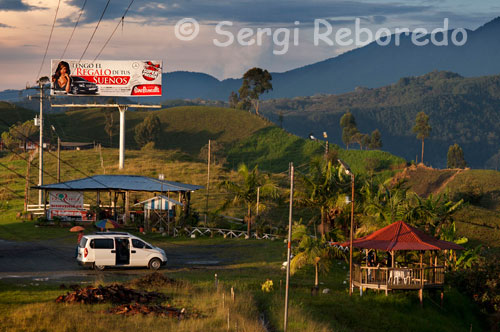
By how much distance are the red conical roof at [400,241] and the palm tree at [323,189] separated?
14247mm

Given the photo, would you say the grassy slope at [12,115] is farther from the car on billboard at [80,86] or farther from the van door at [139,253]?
the van door at [139,253]

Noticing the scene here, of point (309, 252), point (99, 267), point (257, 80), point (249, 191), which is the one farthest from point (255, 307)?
point (257, 80)

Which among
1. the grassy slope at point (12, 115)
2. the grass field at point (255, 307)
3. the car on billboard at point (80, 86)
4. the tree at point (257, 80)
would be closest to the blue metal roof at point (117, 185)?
the grass field at point (255, 307)

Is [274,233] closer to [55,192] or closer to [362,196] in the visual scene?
[362,196]

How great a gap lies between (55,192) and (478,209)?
53351 mm

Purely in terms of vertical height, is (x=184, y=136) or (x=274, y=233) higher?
(x=184, y=136)

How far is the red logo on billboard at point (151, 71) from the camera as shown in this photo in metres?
83.4

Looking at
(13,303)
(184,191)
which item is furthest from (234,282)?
(184,191)

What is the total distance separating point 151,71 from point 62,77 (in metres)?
11.0

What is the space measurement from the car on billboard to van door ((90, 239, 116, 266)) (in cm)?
5212

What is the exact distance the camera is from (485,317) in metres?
36.6

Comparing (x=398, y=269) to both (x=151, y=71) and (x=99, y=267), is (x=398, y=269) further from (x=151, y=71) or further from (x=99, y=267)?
(x=151, y=71)

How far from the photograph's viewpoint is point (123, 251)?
34.0 meters

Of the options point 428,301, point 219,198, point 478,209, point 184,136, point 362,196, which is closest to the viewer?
point 428,301
